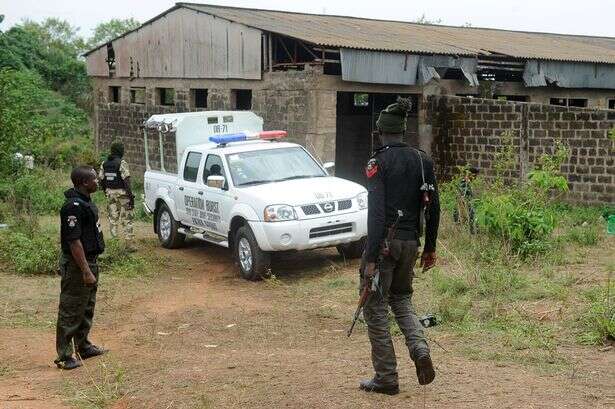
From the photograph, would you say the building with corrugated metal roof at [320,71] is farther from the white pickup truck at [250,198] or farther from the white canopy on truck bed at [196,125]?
the white pickup truck at [250,198]

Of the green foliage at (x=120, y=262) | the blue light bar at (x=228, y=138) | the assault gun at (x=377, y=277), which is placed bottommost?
the green foliage at (x=120, y=262)

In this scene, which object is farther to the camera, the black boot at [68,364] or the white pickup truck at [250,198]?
the white pickup truck at [250,198]

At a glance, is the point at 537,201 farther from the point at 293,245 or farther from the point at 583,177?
the point at 583,177

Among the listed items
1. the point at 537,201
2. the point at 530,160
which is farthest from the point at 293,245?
the point at 530,160

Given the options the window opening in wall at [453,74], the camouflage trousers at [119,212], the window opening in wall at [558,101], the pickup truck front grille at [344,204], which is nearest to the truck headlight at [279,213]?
the pickup truck front grille at [344,204]

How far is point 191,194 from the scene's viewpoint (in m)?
11.8

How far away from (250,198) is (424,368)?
5.44 metres

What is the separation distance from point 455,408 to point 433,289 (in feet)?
13.0

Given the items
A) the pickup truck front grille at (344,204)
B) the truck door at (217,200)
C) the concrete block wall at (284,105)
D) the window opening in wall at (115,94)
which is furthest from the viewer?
the window opening in wall at (115,94)

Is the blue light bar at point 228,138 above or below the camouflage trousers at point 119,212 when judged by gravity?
above

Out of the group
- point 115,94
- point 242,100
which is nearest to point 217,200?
point 242,100

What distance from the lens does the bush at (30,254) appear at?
10750 mm

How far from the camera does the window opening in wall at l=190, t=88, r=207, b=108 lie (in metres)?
18.9

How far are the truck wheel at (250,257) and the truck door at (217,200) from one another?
1.41 feet
